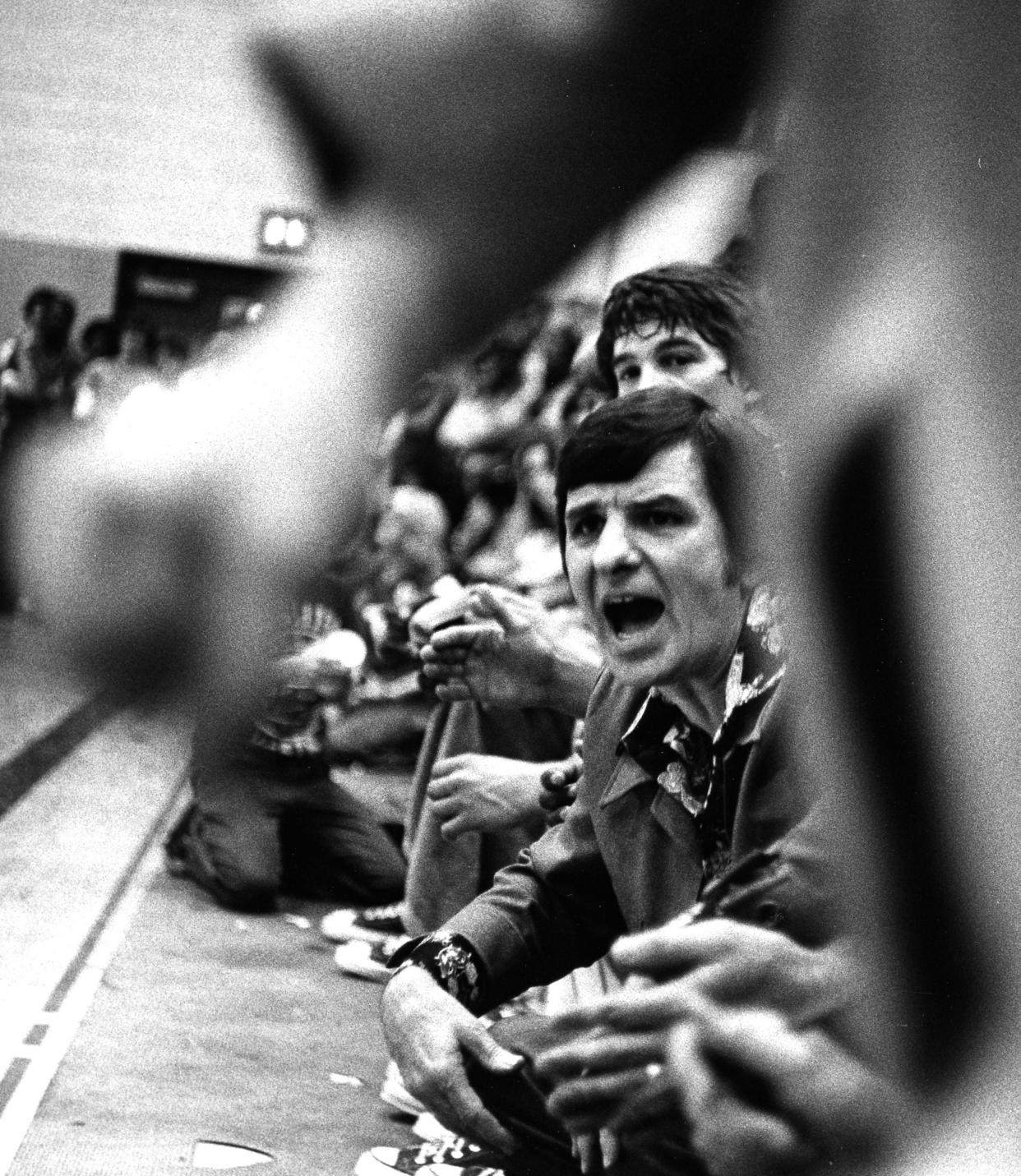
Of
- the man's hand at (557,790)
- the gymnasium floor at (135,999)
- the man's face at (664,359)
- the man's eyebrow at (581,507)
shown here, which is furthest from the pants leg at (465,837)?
the man's eyebrow at (581,507)

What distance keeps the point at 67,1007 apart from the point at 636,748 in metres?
1.24

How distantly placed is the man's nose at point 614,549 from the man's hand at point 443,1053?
0.32 metres

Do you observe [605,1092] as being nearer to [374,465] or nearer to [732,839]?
[732,839]

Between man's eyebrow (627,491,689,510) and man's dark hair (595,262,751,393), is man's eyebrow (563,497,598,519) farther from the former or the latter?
man's dark hair (595,262,751,393)

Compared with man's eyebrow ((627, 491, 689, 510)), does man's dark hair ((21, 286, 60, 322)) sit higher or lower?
higher

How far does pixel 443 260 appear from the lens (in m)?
0.89

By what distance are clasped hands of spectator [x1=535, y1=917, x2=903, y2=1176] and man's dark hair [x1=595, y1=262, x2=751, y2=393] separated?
63 centimetres

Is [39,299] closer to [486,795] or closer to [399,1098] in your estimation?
[486,795]

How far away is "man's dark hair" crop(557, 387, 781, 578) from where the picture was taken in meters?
1.00

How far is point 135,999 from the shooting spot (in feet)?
7.32

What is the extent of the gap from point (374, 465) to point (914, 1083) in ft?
2.08

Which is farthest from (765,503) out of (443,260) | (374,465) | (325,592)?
(325,592)

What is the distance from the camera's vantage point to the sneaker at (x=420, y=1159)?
1613 millimetres

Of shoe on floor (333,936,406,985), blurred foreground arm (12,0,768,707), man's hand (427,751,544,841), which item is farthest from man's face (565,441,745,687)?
shoe on floor (333,936,406,985)
